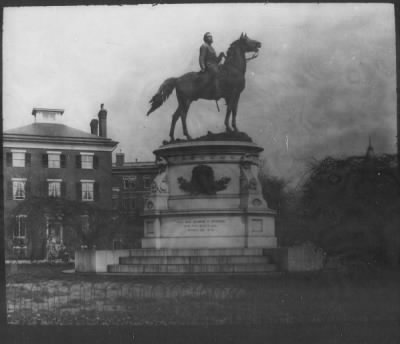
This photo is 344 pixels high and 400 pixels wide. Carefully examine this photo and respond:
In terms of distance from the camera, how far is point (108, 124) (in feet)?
47.4

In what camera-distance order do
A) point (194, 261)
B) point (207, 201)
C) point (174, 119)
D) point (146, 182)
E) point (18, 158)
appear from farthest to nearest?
point (207, 201) < point (146, 182) < point (174, 119) < point (194, 261) < point (18, 158)

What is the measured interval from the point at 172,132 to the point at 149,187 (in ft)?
4.68

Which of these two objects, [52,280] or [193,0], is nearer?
[193,0]

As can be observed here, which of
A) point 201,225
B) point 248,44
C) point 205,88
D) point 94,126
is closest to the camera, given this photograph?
point 248,44

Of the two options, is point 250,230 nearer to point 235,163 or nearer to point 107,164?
point 235,163

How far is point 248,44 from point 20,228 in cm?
628

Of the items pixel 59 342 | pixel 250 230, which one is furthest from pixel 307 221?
pixel 59 342

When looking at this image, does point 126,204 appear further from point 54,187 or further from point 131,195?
point 54,187

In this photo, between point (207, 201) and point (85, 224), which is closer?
point (85, 224)

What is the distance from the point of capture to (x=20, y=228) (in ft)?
45.2

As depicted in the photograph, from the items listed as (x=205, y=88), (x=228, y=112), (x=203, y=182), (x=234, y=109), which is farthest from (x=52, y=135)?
(x=234, y=109)

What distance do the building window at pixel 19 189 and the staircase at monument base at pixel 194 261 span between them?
2497 mm

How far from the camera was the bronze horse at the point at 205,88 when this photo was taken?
14.6 meters

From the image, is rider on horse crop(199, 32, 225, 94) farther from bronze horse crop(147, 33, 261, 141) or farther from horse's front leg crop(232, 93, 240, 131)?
horse's front leg crop(232, 93, 240, 131)
